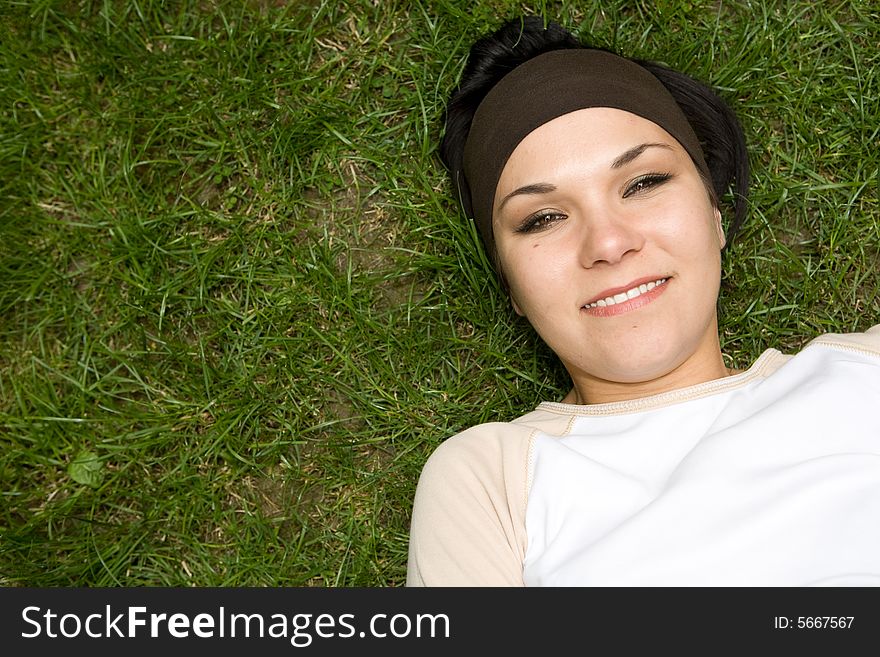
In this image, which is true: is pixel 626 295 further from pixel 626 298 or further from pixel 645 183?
pixel 645 183

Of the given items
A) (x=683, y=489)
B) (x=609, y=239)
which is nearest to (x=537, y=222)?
(x=609, y=239)

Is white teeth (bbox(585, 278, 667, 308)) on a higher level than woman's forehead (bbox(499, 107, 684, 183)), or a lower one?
lower

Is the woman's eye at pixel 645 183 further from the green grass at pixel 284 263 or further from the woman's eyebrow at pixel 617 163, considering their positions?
the green grass at pixel 284 263

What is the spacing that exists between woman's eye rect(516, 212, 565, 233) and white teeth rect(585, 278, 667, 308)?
0.37 metres

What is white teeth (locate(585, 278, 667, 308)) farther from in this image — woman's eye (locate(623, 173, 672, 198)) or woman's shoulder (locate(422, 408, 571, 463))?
woman's shoulder (locate(422, 408, 571, 463))

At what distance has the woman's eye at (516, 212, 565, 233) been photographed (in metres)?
2.89

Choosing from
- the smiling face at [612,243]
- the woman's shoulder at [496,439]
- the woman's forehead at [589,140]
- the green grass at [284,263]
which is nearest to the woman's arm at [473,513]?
the woman's shoulder at [496,439]

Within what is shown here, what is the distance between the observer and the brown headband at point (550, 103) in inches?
116

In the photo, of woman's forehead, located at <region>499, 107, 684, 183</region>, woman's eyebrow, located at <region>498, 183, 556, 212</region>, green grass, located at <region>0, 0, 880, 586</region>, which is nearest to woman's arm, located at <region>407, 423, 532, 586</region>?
green grass, located at <region>0, 0, 880, 586</region>

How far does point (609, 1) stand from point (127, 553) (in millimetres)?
3663

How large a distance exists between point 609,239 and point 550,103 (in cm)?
67

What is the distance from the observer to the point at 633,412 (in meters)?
2.89
